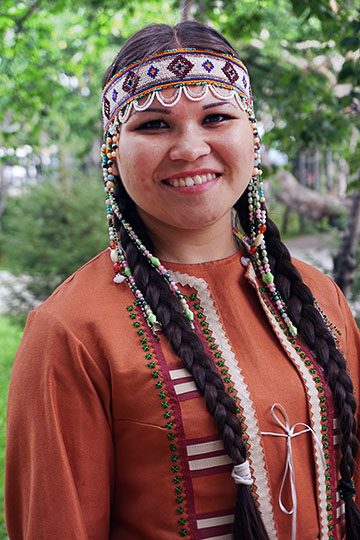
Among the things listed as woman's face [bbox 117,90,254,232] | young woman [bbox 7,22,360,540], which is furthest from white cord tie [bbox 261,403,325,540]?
woman's face [bbox 117,90,254,232]

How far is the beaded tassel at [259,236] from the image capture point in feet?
5.12

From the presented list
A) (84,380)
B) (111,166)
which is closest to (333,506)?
(84,380)

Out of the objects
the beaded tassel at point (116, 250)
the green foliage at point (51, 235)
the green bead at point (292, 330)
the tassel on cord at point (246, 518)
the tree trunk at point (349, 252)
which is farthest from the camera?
the green foliage at point (51, 235)

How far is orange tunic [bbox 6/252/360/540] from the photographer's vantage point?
125 cm

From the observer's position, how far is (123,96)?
54.1 inches

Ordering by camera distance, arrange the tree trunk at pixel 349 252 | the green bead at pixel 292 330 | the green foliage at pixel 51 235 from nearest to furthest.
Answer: the green bead at pixel 292 330 < the tree trunk at pixel 349 252 < the green foliage at pixel 51 235

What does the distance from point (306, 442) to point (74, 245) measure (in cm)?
595

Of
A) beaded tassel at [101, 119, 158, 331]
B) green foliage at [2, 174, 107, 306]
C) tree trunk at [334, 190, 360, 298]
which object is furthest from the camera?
green foliage at [2, 174, 107, 306]

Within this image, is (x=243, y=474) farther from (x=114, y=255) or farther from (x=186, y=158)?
(x=186, y=158)

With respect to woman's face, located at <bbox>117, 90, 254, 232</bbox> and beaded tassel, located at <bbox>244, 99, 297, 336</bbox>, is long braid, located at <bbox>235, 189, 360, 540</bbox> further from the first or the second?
woman's face, located at <bbox>117, 90, 254, 232</bbox>

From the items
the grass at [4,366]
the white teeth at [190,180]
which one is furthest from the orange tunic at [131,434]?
the grass at [4,366]

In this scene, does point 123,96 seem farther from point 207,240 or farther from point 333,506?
point 333,506

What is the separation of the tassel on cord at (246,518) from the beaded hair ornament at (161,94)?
46 centimetres

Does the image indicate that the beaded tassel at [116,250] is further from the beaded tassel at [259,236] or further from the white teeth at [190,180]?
the beaded tassel at [259,236]
